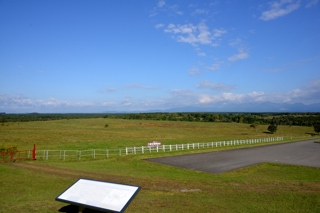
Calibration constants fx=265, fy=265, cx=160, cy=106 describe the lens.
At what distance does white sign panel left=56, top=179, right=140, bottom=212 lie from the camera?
228 inches

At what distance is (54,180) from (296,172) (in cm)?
1571

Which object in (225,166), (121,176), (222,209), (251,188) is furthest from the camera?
(225,166)

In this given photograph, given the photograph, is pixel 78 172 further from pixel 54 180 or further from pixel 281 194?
pixel 281 194

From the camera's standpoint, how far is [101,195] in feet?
20.3

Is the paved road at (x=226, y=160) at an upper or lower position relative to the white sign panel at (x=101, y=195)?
lower

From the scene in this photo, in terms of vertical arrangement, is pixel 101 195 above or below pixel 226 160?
above

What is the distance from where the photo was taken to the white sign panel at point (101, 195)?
5.79m

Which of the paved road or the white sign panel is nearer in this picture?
the white sign panel

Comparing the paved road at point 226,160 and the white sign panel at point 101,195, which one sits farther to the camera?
the paved road at point 226,160

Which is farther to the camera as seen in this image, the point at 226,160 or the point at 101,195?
the point at 226,160

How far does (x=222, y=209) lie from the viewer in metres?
8.99

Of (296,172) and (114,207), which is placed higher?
(114,207)

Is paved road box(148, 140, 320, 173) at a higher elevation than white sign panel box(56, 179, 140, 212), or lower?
lower

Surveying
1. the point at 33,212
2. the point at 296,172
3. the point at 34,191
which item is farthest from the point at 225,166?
the point at 33,212
